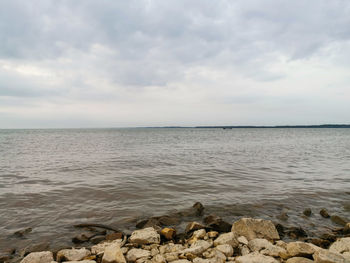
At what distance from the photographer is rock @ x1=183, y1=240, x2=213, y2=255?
4.83 meters

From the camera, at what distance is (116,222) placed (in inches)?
283

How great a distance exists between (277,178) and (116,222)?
11.0 m

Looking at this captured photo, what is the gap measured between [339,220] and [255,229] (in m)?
3.70

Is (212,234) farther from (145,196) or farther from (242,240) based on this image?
(145,196)

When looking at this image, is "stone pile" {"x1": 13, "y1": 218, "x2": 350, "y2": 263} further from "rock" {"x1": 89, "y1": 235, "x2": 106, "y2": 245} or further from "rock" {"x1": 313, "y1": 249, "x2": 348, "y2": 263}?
"rock" {"x1": 89, "y1": 235, "x2": 106, "y2": 245}

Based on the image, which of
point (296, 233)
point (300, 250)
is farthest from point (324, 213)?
point (300, 250)

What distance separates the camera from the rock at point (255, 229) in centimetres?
573

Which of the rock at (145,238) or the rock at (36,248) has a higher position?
the rock at (145,238)

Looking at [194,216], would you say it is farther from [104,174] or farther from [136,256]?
[104,174]

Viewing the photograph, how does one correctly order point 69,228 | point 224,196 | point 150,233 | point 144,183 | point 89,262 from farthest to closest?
point 144,183 < point 224,196 < point 69,228 < point 150,233 < point 89,262

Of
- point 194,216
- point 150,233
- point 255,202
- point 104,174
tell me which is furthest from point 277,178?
point 104,174

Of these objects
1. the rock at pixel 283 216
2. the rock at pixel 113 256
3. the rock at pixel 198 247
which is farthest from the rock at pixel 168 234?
the rock at pixel 283 216

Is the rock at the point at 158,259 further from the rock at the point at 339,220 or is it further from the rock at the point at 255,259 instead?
the rock at the point at 339,220

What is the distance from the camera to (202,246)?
5.06m
